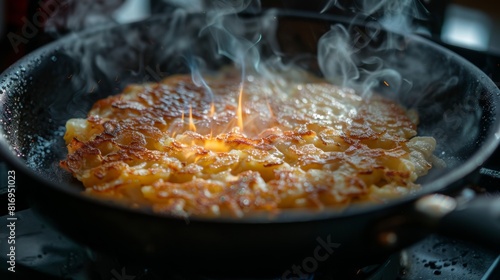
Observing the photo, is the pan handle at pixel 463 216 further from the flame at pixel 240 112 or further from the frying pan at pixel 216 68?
the flame at pixel 240 112

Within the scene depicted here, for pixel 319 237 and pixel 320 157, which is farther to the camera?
pixel 320 157

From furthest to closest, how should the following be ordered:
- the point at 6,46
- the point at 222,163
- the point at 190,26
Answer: the point at 6,46, the point at 190,26, the point at 222,163

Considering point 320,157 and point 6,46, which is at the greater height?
point 320,157

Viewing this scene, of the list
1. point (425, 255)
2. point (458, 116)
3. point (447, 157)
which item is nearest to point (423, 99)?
point (458, 116)

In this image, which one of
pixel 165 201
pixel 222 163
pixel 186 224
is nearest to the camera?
pixel 186 224

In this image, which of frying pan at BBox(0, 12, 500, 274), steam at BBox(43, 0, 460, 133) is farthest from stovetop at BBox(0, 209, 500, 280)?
steam at BBox(43, 0, 460, 133)

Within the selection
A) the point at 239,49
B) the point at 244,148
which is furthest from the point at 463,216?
the point at 239,49

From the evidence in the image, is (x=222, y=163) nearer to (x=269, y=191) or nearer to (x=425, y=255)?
(x=269, y=191)
